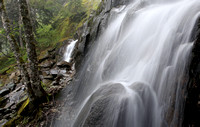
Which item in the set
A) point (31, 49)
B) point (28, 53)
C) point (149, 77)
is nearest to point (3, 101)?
point (28, 53)

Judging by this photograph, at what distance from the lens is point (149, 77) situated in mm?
4113

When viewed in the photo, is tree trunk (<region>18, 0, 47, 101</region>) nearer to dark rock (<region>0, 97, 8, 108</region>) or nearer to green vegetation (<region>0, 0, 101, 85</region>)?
dark rock (<region>0, 97, 8, 108</region>)

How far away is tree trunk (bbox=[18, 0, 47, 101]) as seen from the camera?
16.2ft

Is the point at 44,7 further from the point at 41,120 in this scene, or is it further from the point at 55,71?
the point at 41,120

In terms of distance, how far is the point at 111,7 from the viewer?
9.77 metres

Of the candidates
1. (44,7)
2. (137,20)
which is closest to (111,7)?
(137,20)

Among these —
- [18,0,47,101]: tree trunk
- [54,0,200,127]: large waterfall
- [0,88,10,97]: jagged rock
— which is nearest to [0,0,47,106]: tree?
[18,0,47,101]: tree trunk

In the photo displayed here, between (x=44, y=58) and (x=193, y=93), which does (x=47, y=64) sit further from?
(x=193, y=93)

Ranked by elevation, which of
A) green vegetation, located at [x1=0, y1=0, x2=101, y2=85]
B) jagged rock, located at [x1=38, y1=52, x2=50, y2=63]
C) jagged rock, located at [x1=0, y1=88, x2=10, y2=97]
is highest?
green vegetation, located at [x1=0, y1=0, x2=101, y2=85]

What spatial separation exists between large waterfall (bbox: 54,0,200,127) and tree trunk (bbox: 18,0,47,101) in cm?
187

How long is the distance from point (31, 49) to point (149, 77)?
4821mm

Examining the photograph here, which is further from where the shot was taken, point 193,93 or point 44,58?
point 44,58

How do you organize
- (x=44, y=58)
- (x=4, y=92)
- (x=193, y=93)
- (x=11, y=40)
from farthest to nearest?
(x=44, y=58), (x=4, y=92), (x=11, y=40), (x=193, y=93)

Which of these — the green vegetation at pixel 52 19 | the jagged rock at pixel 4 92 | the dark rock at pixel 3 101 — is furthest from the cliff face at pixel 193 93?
the green vegetation at pixel 52 19
